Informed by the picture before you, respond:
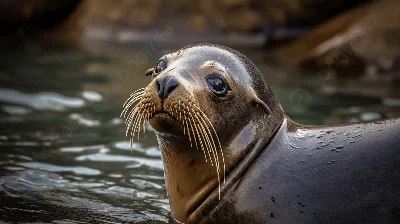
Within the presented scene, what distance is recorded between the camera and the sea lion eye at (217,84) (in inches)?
195

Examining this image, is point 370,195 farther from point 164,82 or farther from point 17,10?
point 17,10

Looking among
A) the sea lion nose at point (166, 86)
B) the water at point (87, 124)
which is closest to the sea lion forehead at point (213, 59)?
the sea lion nose at point (166, 86)

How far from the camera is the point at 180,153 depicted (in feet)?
16.4

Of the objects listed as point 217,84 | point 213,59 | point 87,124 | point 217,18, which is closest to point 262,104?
point 217,84

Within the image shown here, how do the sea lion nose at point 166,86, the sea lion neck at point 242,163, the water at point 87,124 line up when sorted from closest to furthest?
the sea lion nose at point 166,86 < the sea lion neck at point 242,163 < the water at point 87,124

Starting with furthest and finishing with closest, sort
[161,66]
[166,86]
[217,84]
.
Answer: [161,66] → [217,84] → [166,86]

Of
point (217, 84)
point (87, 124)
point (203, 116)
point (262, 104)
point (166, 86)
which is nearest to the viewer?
point (166, 86)

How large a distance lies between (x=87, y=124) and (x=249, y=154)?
3.86m

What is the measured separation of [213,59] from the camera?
5.16 meters

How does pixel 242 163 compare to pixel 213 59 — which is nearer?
pixel 242 163

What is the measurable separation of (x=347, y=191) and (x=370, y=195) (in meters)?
0.15

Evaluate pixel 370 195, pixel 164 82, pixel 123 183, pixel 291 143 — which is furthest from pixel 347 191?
pixel 123 183

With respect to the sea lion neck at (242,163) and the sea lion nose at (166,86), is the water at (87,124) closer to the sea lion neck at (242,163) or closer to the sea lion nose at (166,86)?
the sea lion neck at (242,163)

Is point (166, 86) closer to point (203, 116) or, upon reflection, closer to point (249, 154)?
point (203, 116)
